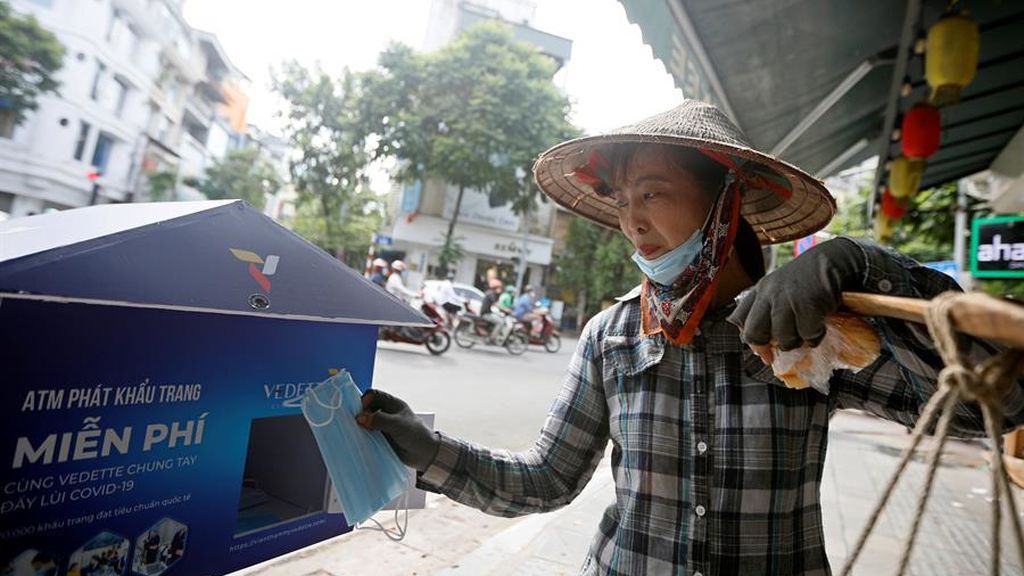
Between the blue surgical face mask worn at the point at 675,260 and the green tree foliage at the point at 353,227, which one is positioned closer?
the blue surgical face mask worn at the point at 675,260

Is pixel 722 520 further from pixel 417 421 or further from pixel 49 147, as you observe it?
pixel 49 147

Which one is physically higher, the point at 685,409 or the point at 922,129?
the point at 922,129

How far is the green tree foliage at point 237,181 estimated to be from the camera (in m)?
27.7

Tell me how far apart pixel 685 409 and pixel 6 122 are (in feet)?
70.9

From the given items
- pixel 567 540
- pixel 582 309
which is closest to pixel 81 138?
pixel 582 309

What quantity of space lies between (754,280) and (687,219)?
0.84ft

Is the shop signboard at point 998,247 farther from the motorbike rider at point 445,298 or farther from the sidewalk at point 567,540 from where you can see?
the motorbike rider at point 445,298

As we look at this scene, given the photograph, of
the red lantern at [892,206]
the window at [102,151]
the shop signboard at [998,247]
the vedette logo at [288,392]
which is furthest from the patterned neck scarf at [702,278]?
the window at [102,151]

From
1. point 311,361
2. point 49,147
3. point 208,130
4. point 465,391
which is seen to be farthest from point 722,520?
point 208,130

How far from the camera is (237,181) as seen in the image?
91.7 feet

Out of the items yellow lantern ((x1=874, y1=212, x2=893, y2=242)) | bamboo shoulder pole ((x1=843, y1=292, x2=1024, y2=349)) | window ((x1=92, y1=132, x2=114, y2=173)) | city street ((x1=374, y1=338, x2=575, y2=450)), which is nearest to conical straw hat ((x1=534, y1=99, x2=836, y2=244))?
bamboo shoulder pole ((x1=843, y1=292, x2=1024, y2=349))

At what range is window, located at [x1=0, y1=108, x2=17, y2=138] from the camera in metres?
15.1

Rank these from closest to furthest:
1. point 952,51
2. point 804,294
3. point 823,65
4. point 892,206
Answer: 1. point 804,294
2. point 952,51
3. point 823,65
4. point 892,206

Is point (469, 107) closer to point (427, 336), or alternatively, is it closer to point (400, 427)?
point (427, 336)
